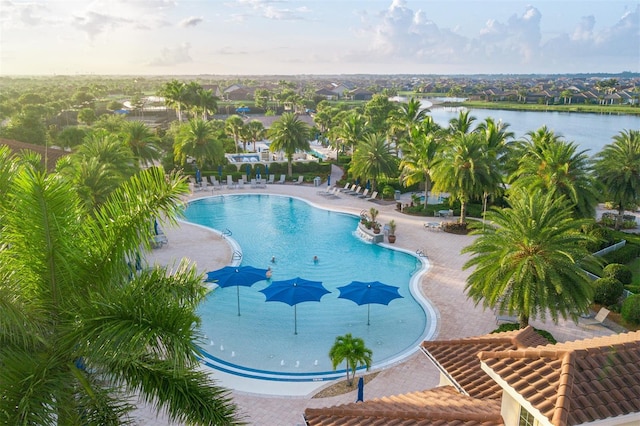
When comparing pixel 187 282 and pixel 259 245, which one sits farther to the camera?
pixel 259 245

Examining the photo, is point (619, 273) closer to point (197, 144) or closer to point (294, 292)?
point (294, 292)

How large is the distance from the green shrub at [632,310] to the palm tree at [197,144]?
33615 millimetres

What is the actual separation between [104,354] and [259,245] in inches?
867

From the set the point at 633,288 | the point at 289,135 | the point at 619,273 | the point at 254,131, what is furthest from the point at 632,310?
the point at 254,131

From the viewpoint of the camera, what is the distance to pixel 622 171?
2770 cm

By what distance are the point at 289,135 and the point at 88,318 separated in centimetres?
3840

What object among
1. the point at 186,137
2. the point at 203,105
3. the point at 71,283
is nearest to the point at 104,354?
the point at 71,283

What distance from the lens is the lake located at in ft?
313

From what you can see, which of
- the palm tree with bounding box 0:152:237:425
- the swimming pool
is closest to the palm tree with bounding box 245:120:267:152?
the swimming pool

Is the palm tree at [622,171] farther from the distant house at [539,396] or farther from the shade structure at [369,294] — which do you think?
the distant house at [539,396]

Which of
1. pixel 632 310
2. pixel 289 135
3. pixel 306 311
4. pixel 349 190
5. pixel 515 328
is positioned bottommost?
pixel 306 311

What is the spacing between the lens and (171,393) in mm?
6191

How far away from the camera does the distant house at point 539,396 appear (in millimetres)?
5746

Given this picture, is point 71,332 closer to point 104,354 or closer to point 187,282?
point 104,354
